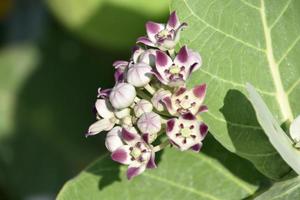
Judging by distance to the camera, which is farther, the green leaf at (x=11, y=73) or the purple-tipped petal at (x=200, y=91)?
the green leaf at (x=11, y=73)

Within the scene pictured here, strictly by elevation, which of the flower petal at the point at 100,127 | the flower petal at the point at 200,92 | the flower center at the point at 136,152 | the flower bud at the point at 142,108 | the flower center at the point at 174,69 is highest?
the flower center at the point at 174,69

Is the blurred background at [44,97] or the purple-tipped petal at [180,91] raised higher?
the purple-tipped petal at [180,91]

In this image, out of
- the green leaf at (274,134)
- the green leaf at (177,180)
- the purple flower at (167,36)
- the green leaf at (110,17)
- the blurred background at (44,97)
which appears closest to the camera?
the green leaf at (274,134)

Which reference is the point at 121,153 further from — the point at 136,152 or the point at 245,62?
the point at 245,62

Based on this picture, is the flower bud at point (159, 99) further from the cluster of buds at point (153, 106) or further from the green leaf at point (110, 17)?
the green leaf at point (110, 17)

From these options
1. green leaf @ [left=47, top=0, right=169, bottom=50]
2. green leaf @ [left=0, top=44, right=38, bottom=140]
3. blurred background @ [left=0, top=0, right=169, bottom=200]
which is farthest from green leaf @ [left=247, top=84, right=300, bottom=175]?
green leaf @ [left=0, top=44, right=38, bottom=140]

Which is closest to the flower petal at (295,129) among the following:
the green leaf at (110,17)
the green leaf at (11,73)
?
the green leaf at (110,17)

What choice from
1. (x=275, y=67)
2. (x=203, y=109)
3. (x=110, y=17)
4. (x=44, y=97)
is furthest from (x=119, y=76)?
(x=44, y=97)
